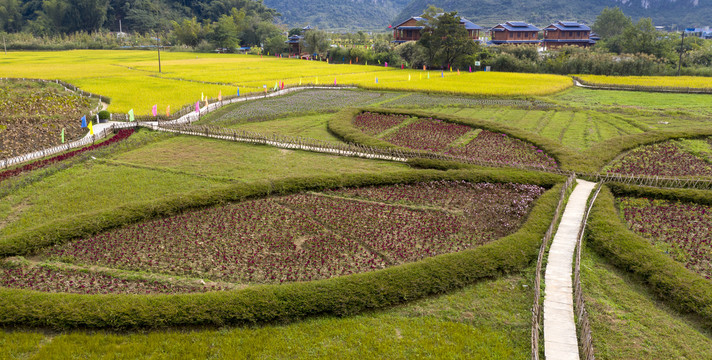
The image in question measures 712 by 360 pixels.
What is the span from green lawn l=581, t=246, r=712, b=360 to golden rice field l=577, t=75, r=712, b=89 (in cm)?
5357

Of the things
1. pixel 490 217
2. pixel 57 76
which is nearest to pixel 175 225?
pixel 490 217

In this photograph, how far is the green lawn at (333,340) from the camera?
1241 cm

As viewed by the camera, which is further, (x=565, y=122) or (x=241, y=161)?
(x=565, y=122)

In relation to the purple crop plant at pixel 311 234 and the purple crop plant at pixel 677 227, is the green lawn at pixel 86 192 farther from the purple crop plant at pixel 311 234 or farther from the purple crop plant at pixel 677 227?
the purple crop plant at pixel 677 227

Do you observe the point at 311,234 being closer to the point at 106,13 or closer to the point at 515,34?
the point at 515,34

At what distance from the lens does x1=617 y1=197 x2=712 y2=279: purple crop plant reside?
17.2 meters

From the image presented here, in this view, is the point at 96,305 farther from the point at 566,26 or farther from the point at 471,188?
the point at 566,26

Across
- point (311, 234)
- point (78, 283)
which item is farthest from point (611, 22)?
point (78, 283)

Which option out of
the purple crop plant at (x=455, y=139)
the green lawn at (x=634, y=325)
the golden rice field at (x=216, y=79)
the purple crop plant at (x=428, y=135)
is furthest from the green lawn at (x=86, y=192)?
the golden rice field at (x=216, y=79)

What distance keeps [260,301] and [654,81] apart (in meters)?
67.4

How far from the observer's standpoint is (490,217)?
824 inches

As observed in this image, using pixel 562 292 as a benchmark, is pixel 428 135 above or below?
above

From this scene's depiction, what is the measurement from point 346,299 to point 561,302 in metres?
6.20

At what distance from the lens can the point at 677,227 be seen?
774 inches
